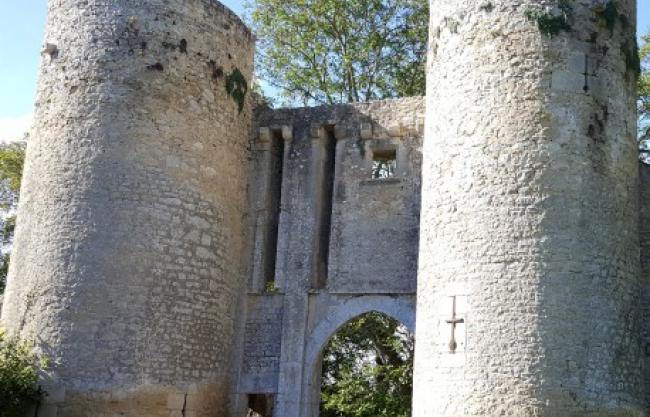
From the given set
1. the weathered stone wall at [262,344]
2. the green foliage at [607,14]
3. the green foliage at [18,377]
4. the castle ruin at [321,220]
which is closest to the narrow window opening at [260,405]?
the castle ruin at [321,220]

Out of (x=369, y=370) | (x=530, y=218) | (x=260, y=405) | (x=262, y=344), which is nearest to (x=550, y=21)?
(x=530, y=218)

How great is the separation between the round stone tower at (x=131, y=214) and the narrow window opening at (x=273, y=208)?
0.62 m

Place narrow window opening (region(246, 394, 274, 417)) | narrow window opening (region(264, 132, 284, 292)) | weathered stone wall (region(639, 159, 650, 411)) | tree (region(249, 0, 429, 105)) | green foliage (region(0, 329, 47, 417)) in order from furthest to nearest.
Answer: tree (region(249, 0, 429, 105))
narrow window opening (region(246, 394, 274, 417))
narrow window opening (region(264, 132, 284, 292))
weathered stone wall (region(639, 159, 650, 411))
green foliage (region(0, 329, 47, 417))

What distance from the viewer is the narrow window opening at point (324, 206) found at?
15.1 m

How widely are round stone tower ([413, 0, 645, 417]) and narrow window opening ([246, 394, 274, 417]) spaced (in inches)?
197

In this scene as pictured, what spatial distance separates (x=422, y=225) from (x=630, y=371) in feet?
9.98

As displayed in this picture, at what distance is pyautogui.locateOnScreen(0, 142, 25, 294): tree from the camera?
2373 centimetres

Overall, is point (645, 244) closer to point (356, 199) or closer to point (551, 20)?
point (551, 20)

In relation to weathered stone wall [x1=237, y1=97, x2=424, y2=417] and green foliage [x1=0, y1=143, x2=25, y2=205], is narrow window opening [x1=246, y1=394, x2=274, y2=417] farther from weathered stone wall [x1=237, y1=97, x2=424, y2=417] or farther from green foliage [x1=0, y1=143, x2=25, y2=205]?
green foliage [x1=0, y1=143, x2=25, y2=205]

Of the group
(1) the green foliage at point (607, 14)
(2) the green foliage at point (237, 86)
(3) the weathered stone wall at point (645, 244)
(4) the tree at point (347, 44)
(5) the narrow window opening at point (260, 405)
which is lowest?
(5) the narrow window opening at point (260, 405)

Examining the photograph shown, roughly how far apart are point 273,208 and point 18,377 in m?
4.76

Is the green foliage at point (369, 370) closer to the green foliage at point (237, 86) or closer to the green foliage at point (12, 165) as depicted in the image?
the green foliage at point (237, 86)

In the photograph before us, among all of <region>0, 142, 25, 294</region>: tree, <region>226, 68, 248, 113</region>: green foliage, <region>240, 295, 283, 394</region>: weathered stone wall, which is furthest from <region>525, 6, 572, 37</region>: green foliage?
<region>0, 142, 25, 294</region>: tree

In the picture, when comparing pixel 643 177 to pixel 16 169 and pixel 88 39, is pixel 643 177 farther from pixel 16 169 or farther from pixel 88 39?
pixel 16 169
